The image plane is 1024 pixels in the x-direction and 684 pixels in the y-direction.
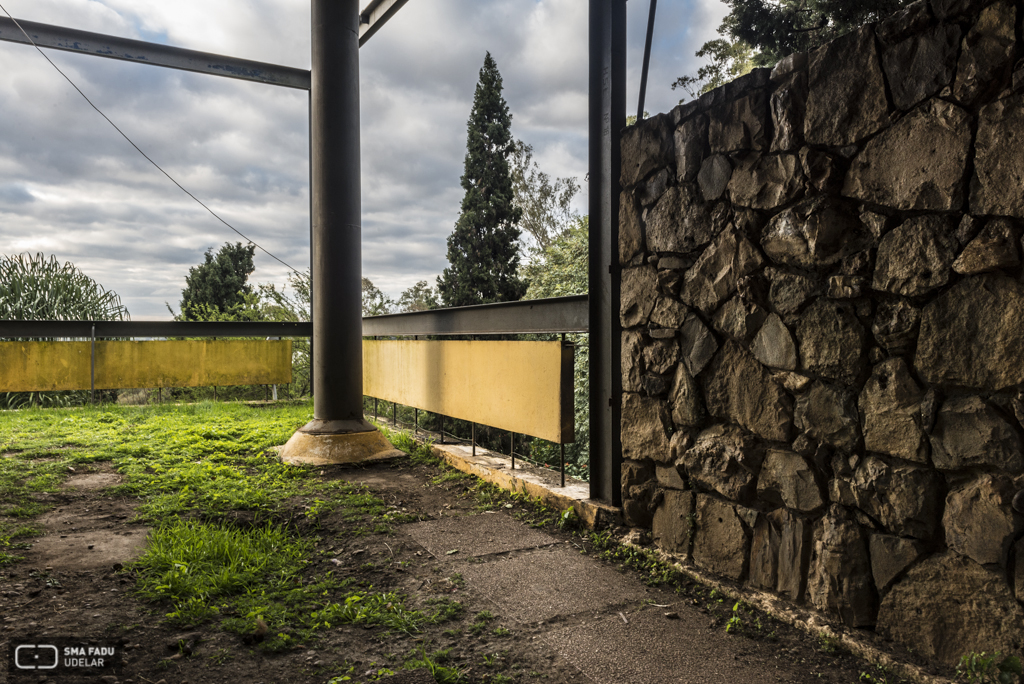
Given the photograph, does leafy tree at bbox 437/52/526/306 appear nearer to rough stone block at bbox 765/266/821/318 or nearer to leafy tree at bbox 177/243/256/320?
rough stone block at bbox 765/266/821/318

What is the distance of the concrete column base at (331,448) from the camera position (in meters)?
4.88

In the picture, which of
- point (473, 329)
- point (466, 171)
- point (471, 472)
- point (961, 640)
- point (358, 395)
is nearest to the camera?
point (961, 640)

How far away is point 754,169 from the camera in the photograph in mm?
2402

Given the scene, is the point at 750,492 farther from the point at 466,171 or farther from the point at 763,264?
the point at 466,171

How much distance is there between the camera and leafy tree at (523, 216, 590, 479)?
22.7 ft

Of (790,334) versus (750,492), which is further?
(750,492)

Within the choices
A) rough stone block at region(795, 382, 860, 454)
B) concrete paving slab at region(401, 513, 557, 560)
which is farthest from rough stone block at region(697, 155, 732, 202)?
concrete paving slab at region(401, 513, 557, 560)

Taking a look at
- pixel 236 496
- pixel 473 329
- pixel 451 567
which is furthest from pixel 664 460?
pixel 236 496

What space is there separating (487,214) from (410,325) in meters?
6.18

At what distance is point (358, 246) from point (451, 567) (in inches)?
132

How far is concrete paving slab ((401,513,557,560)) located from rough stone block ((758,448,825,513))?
119 centimetres

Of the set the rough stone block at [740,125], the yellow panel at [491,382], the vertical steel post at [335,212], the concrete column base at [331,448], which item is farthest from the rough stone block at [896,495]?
the vertical steel post at [335,212]

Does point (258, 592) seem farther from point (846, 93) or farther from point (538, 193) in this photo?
point (538, 193)

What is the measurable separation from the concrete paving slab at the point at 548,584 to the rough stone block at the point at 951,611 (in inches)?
36.3
